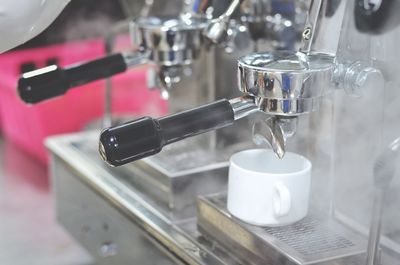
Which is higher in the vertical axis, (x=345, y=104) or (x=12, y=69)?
(x=345, y=104)

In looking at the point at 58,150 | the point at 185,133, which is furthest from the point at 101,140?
the point at 58,150

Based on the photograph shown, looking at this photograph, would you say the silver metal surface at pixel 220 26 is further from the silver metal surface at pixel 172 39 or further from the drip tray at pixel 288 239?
the drip tray at pixel 288 239

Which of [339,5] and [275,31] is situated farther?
[275,31]

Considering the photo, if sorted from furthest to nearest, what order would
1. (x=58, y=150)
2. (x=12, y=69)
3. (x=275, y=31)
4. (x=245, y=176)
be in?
(x=12, y=69)
(x=58, y=150)
(x=275, y=31)
(x=245, y=176)

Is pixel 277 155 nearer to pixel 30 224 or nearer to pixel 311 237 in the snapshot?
pixel 311 237

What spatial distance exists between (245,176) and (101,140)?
0.52 feet

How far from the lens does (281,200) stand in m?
0.58

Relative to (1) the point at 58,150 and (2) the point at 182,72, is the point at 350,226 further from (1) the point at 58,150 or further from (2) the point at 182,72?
(1) the point at 58,150

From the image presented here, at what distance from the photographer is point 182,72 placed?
78 cm

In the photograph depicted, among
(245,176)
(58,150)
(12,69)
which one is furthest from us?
(12,69)

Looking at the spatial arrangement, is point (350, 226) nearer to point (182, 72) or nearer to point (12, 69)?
point (182, 72)

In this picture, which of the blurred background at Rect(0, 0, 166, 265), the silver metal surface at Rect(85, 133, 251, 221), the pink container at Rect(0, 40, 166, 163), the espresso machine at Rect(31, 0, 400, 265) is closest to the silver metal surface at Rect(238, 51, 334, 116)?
the espresso machine at Rect(31, 0, 400, 265)

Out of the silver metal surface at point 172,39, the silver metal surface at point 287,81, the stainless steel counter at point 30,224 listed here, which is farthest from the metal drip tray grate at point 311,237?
the stainless steel counter at point 30,224

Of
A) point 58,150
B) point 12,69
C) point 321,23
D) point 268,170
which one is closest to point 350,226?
point 268,170
